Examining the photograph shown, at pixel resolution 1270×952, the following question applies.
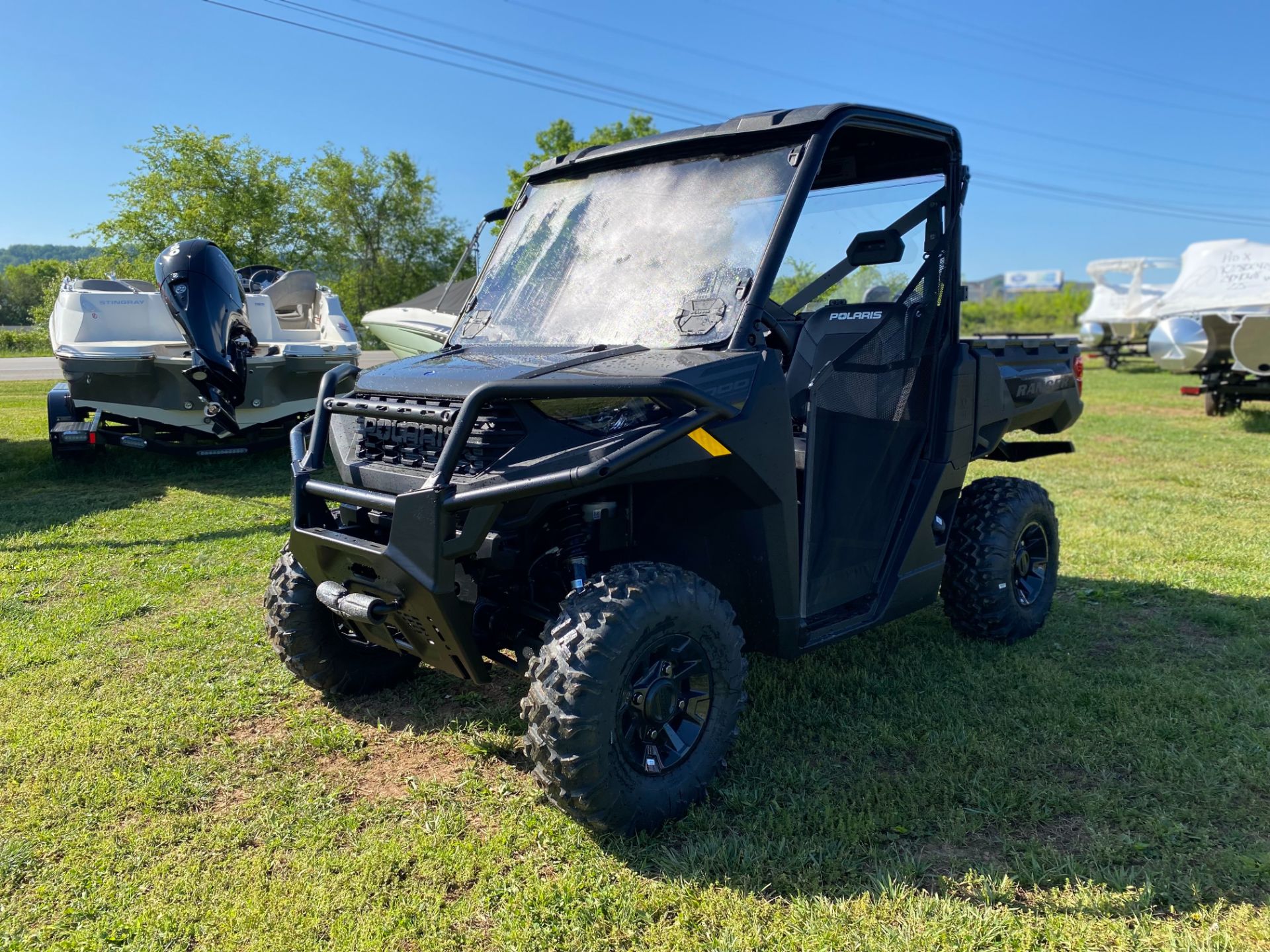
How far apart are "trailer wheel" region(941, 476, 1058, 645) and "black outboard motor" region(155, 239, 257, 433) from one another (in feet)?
21.9

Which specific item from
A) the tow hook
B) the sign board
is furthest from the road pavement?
the sign board

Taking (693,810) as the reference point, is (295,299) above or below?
above

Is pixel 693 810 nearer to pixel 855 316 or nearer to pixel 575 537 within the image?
pixel 575 537

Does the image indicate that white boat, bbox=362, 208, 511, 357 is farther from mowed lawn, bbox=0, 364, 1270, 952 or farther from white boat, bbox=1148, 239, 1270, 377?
white boat, bbox=1148, 239, 1270, 377

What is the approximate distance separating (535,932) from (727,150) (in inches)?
107

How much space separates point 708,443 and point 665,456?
0.49ft

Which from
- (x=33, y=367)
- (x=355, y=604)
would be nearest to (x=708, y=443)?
(x=355, y=604)

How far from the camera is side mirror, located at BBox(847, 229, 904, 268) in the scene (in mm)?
3328

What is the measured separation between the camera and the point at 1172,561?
6.14 metres

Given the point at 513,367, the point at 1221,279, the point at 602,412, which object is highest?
the point at 1221,279

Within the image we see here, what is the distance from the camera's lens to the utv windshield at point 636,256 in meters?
3.21

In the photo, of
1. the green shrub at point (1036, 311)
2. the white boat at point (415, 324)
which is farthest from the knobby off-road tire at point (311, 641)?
the green shrub at point (1036, 311)

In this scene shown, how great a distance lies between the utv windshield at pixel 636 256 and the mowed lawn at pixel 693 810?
163cm

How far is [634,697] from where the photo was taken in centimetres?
285
